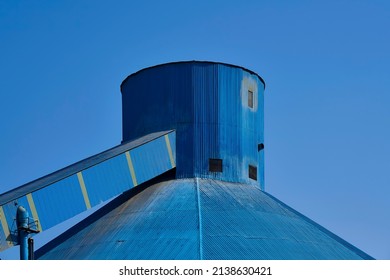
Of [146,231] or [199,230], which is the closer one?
[199,230]

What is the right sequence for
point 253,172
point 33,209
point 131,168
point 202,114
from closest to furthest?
point 33,209 < point 131,168 < point 202,114 < point 253,172

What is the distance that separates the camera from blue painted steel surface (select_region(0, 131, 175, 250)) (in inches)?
1215

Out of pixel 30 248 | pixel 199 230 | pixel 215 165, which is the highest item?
pixel 215 165

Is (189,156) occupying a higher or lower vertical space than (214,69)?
lower

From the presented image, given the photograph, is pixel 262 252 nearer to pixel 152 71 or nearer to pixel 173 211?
pixel 173 211

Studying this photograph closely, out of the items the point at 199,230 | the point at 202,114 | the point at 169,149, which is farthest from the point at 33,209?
the point at 202,114

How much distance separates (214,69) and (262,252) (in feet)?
36.7

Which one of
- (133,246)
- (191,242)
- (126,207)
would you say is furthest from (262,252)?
(126,207)

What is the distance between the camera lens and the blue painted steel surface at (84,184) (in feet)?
101

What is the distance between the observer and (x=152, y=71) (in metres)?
38.0

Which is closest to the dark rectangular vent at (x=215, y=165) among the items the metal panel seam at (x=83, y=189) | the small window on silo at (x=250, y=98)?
the small window on silo at (x=250, y=98)

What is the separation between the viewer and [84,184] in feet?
109

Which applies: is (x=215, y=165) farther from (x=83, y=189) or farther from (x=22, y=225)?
(x=22, y=225)

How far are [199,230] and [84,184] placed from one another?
5.90 meters
